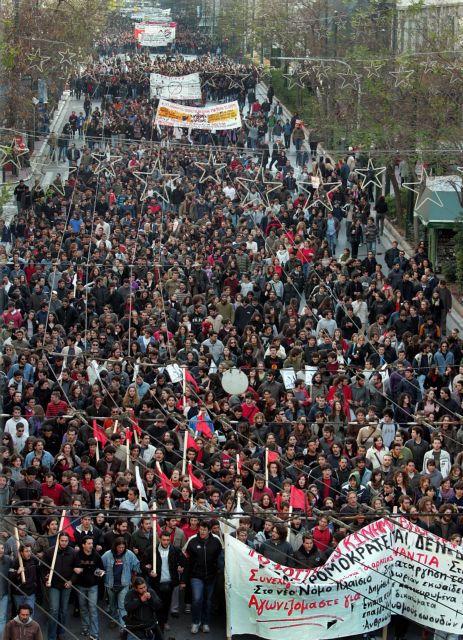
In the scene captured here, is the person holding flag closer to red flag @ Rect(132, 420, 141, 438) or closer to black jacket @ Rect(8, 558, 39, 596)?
red flag @ Rect(132, 420, 141, 438)

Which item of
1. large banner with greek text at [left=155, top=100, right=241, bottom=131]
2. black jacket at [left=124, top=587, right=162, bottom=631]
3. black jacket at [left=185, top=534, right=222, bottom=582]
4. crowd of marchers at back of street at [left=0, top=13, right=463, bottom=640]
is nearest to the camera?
black jacket at [left=124, top=587, right=162, bottom=631]

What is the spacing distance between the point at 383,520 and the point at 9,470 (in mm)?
4310

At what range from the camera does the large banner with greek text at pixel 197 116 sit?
42.7 metres

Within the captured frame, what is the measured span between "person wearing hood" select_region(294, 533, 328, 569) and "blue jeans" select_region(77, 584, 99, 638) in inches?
80.4

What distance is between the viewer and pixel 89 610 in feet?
51.7

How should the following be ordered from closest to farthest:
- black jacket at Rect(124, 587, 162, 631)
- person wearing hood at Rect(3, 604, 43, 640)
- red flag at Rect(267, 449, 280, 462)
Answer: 1. person wearing hood at Rect(3, 604, 43, 640)
2. black jacket at Rect(124, 587, 162, 631)
3. red flag at Rect(267, 449, 280, 462)

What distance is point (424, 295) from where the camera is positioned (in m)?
27.4

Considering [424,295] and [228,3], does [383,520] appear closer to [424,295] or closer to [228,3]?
[424,295]

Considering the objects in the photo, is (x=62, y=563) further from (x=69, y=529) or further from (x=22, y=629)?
(x=22, y=629)

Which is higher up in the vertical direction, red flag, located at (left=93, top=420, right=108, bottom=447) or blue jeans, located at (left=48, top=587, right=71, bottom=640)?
red flag, located at (left=93, top=420, right=108, bottom=447)

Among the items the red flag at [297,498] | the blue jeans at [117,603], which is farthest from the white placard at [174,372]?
the blue jeans at [117,603]

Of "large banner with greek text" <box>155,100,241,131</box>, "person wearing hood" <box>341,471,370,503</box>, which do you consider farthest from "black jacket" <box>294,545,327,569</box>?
"large banner with greek text" <box>155,100,241,131</box>

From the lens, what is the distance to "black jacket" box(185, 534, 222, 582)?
1605 centimetres

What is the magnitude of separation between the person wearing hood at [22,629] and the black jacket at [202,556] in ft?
7.61
